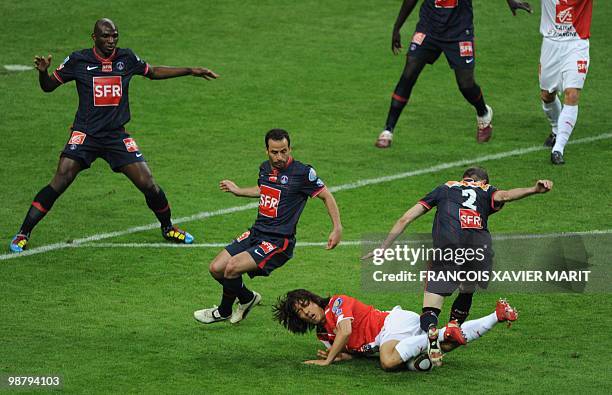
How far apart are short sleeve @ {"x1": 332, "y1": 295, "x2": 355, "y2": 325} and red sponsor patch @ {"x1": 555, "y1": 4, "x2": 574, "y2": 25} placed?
6.85 meters

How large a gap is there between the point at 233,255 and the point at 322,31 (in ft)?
37.2

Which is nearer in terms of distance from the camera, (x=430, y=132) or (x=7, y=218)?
(x=7, y=218)

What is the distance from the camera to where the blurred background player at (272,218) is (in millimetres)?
11039

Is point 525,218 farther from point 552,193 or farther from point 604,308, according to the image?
point 604,308

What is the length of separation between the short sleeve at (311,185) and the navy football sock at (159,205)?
2855 mm

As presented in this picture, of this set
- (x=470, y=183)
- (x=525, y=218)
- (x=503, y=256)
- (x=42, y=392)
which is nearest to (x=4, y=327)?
(x=42, y=392)

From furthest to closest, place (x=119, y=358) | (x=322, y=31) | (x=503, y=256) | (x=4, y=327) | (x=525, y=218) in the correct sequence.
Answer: (x=322, y=31), (x=525, y=218), (x=503, y=256), (x=4, y=327), (x=119, y=358)

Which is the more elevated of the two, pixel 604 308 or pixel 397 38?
pixel 397 38

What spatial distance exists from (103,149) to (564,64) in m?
6.05

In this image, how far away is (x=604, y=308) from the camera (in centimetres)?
1159

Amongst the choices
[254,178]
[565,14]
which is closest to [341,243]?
[254,178]

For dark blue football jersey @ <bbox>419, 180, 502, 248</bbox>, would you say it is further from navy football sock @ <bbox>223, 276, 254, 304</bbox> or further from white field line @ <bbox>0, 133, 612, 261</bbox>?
white field line @ <bbox>0, 133, 612, 261</bbox>

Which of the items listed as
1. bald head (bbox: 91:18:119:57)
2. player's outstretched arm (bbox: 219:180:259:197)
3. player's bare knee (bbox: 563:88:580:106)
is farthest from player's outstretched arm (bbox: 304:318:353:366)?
player's bare knee (bbox: 563:88:580:106)

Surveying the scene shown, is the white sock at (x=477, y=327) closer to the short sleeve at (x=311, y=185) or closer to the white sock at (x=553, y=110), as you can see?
the short sleeve at (x=311, y=185)
